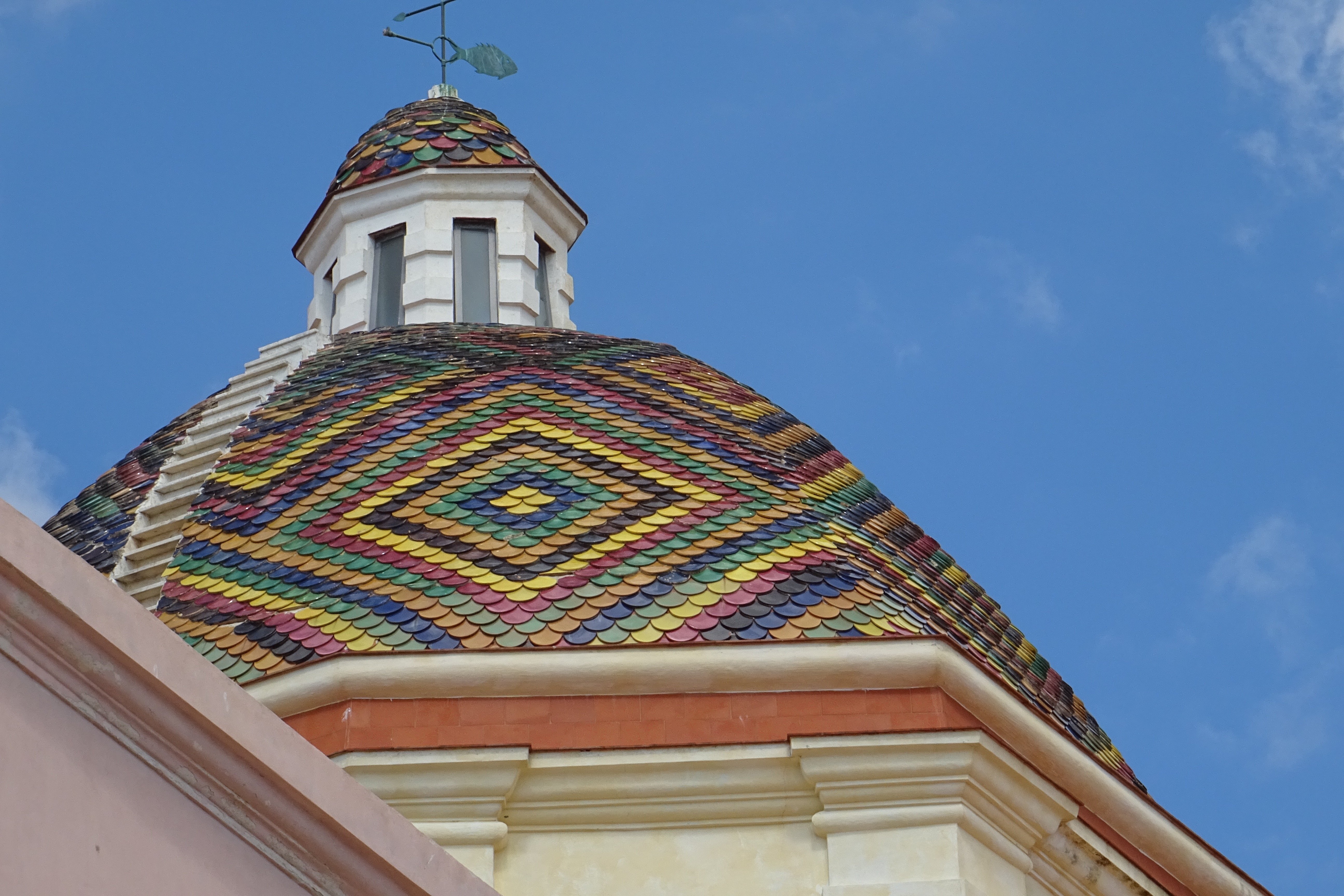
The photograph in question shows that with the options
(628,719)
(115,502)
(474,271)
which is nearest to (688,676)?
(628,719)

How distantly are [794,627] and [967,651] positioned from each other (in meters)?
0.59

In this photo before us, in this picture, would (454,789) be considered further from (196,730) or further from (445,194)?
(445,194)

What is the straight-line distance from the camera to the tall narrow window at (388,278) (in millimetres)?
13969

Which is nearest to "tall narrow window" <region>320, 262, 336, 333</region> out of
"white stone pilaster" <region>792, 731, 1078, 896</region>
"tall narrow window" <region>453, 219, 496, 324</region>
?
"tall narrow window" <region>453, 219, 496, 324</region>

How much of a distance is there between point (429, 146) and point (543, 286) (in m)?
0.98

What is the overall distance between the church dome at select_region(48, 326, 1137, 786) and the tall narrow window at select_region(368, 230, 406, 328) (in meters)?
2.00

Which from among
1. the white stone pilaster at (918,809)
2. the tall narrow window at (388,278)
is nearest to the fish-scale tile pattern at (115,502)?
the tall narrow window at (388,278)

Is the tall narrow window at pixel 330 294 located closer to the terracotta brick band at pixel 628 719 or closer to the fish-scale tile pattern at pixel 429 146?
the fish-scale tile pattern at pixel 429 146

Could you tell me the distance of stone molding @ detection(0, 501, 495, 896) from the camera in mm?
4434

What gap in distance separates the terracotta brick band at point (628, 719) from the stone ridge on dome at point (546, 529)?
230 mm

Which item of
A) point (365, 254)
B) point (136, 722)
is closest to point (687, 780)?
point (136, 722)

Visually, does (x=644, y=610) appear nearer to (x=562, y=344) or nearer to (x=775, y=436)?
(x=775, y=436)

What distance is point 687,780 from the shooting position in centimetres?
856

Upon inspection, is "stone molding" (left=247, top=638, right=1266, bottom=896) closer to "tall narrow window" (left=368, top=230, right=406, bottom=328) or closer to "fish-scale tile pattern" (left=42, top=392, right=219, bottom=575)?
"fish-scale tile pattern" (left=42, top=392, right=219, bottom=575)
